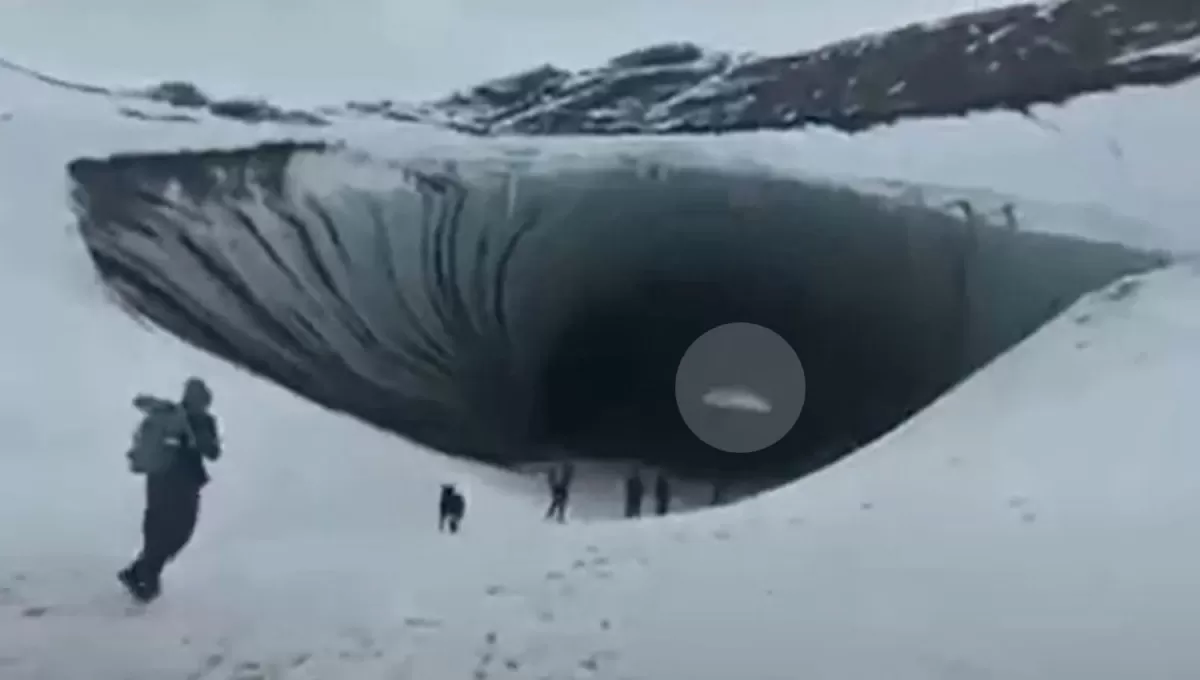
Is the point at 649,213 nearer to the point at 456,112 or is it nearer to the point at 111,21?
the point at 456,112

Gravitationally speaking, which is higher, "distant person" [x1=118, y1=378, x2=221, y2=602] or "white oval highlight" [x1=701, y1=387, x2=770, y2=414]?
"white oval highlight" [x1=701, y1=387, x2=770, y2=414]

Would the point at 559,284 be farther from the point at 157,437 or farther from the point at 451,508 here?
the point at 157,437

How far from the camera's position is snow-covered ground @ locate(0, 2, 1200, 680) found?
1.22 m

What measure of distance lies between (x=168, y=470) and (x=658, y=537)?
20.7 inches

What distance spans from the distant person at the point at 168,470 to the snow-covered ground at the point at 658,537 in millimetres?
15

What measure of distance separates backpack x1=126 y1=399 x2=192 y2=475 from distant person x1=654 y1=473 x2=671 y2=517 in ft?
1.66

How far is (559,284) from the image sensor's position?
50.3 inches

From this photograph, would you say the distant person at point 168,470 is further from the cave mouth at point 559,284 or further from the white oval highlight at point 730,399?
the white oval highlight at point 730,399

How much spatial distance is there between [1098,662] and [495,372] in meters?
0.69

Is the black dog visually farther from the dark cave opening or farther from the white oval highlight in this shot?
the white oval highlight

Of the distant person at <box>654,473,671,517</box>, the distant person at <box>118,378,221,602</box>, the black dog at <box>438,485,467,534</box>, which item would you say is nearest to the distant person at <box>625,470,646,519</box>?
the distant person at <box>654,473,671,517</box>

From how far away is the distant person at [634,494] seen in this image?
126 cm

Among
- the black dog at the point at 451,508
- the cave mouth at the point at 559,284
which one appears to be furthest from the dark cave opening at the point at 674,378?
the black dog at the point at 451,508

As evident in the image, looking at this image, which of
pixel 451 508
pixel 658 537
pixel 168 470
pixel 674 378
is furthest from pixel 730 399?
pixel 168 470
